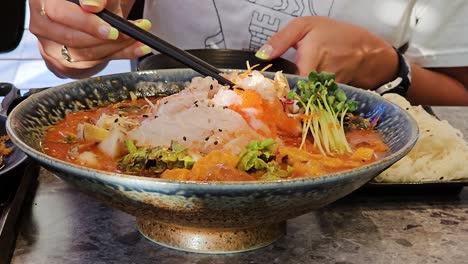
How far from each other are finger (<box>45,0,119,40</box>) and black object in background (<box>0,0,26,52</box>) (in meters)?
1.38

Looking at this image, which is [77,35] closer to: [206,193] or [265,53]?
[265,53]

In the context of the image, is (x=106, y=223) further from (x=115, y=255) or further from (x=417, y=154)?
(x=417, y=154)

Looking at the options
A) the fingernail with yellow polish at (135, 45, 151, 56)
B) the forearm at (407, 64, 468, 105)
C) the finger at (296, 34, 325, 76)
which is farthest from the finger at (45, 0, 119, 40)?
the forearm at (407, 64, 468, 105)

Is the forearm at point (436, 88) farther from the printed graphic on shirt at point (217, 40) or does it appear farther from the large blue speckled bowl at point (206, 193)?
the large blue speckled bowl at point (206, 193)

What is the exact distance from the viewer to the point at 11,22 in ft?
8.44

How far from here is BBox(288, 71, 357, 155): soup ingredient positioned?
1.08 m

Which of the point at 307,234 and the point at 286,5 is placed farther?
the point at 286,5

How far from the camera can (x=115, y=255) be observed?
0.99 metres

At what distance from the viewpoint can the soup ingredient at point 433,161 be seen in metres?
1.18

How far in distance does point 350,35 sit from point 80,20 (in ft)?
3.46

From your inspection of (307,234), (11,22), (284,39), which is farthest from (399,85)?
(11,22)

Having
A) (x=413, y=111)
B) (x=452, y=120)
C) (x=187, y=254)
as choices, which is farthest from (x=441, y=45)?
(x=187, y=254)

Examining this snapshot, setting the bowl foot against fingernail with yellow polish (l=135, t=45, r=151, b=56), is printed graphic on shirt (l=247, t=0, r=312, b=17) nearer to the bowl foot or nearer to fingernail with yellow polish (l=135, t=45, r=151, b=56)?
fingernail with yellow polish (l=135, t=45, r=151, b=56)

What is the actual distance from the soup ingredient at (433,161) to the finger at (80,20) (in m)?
0.66
